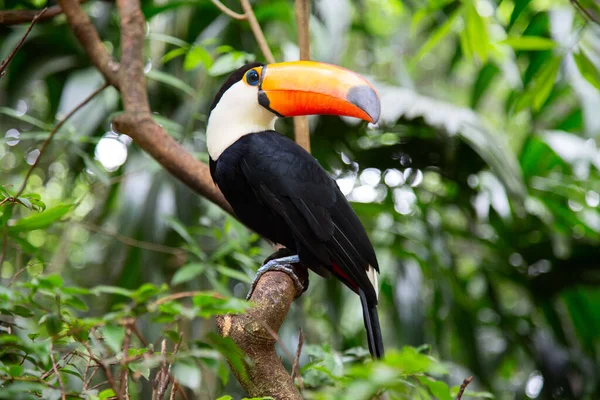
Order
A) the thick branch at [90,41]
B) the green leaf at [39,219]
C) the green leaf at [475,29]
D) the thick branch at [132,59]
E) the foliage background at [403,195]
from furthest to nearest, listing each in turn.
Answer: the foliage background at [403,195]
the green leaf at [475,29]
the thick branch at [90,41]
the thick branch at [132,59]
the green leaf at [39,219]

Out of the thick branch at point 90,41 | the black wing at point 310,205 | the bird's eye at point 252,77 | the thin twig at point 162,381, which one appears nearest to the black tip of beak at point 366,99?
the black wing at point 310,205

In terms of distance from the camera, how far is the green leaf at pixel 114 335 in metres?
0.85

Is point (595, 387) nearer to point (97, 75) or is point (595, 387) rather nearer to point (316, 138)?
point (316, 138)

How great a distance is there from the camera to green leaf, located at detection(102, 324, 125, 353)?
2.77 ft

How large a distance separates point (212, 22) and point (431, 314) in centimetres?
195

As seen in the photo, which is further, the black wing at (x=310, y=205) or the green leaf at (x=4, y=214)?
the black wing at (x=310, y=205)

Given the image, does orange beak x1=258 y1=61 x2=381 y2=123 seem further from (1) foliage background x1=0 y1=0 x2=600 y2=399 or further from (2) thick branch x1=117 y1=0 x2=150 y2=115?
(1) foliage background x1=0 y1=0 x2=600 y2=399

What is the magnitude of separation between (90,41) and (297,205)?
2.90ft

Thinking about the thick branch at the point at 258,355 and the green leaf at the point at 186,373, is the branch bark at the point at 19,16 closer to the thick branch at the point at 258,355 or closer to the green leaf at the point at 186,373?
the thick branch at the point at 258,355

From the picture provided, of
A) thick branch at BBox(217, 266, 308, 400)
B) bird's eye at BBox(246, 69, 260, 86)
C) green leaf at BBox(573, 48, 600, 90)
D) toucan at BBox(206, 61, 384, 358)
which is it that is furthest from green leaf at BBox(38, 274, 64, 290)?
green leaf at BBox(573, 48, 600, 90)

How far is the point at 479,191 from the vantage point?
3400mm

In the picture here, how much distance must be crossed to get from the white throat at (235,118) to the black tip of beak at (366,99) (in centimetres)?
35

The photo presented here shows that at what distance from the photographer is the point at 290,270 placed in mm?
1870

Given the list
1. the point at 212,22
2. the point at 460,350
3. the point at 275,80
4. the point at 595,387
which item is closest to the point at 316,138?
the point at 212,22
